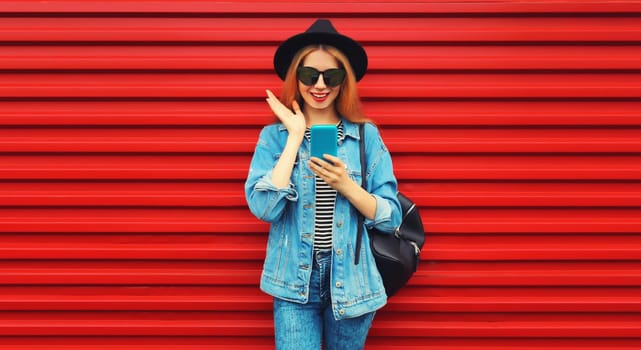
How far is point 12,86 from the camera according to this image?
9.37 feet

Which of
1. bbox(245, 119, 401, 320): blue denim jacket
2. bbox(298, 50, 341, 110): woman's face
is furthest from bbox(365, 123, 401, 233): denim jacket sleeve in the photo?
bbox(298, 50, 341, 110): woman's face

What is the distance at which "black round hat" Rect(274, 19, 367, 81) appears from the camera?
7.29 feet

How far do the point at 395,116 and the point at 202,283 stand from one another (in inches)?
60.9

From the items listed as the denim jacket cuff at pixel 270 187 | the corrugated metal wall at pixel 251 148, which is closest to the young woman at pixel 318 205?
the denim jacket cuff at pixel 270 187

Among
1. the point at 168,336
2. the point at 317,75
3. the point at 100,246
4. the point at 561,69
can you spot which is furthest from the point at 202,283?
the point at 561,69

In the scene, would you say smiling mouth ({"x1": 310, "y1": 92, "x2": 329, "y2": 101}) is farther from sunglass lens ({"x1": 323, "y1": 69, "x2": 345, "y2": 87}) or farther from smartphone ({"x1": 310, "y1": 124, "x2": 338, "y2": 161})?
smartphone ({"x1": 310, "y1": 124, "x2": 338, "y2": 161})

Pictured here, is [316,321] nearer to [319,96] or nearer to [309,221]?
[309,221]

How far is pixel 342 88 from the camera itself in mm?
2328

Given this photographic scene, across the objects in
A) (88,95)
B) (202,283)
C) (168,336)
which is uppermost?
(88,95)

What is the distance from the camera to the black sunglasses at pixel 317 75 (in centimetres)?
→ 218

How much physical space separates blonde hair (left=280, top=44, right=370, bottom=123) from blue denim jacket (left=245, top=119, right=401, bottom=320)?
0.07 metres

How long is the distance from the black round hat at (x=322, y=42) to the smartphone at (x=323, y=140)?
475mm

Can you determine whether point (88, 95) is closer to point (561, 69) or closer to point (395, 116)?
point (395, 116)

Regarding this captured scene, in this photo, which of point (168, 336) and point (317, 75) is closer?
point (317, 75)
